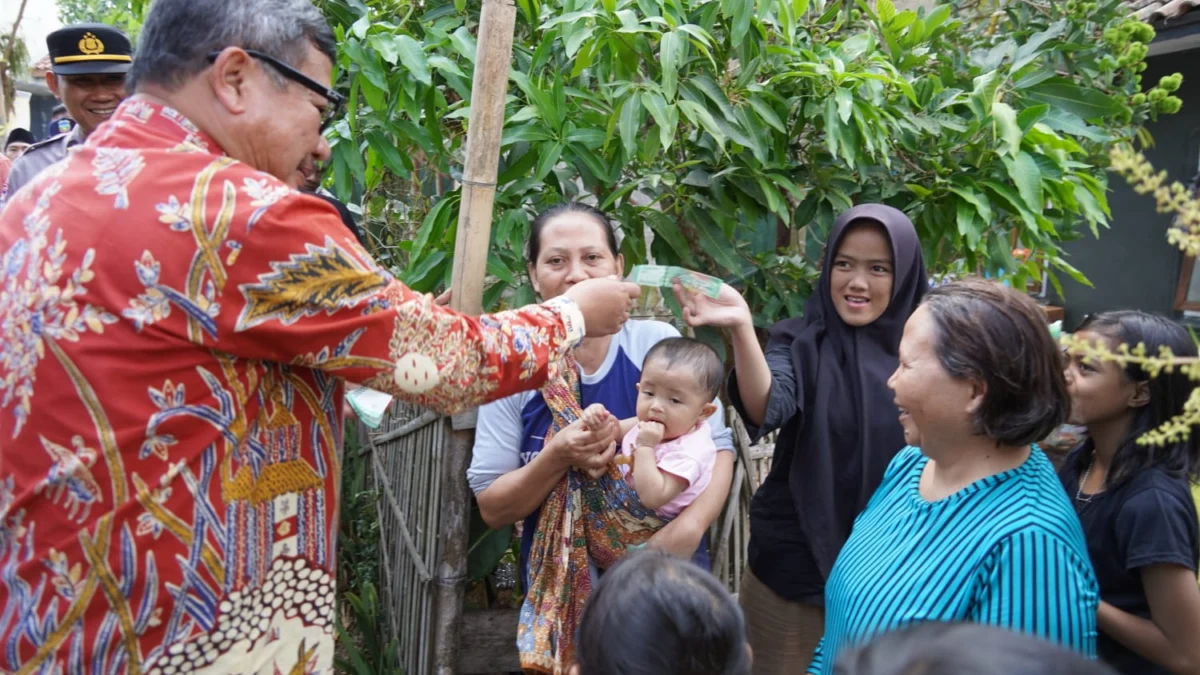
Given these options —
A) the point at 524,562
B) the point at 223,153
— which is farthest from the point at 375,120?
the point at 524,562

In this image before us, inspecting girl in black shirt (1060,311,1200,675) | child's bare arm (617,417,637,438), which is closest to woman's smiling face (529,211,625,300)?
child's bare arm (617,417,637,438)

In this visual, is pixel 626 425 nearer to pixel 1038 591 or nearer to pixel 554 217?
pixel 554 217

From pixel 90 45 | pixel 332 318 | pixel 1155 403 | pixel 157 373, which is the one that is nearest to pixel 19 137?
pixel 90 45

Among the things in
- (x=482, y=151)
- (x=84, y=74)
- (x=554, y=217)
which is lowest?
(x=554, y=217)

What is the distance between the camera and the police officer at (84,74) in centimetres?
320

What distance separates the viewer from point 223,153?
1516 mm

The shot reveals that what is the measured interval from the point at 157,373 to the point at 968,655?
121cm

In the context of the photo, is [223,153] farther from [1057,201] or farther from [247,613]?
[1057,201]

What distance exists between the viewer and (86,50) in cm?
322

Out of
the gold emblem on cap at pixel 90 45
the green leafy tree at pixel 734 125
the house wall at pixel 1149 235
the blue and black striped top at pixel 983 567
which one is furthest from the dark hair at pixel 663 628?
the house wall at pixel 1149 235

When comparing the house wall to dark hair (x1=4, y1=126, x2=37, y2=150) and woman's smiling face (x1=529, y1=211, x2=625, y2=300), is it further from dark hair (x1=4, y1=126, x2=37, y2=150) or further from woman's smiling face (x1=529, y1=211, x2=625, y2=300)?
dark hair (x1=4, y1=126, x2=37, y2=150)

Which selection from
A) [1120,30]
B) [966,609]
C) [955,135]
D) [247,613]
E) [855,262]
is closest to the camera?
[247,613]

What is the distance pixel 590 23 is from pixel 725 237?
0.76 metres

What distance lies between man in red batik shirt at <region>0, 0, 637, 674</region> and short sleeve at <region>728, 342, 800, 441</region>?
3.38 ft
